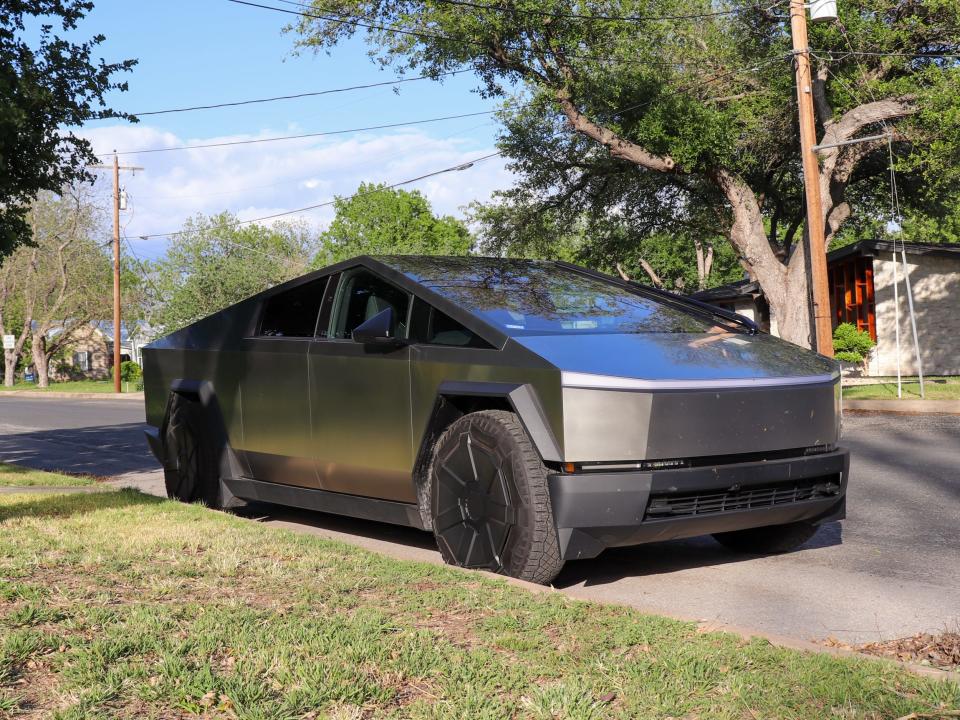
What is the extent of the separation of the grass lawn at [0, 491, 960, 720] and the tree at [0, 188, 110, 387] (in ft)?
164

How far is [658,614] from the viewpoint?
4.05 m

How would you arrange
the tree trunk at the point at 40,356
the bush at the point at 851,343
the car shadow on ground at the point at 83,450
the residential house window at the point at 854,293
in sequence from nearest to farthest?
the car shadow on ground at the point at 83,450
the bush at the point at 851,343
the residential house window at the point at 854,293
the tree trunk at the point at 40,356

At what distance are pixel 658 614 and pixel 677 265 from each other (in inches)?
2251

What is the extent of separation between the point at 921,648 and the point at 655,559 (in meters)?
2.01

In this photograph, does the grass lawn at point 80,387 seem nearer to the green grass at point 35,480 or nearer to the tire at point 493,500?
the green grass at point 35,480

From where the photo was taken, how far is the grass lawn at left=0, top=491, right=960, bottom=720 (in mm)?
2975

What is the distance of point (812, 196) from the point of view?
1833 cm

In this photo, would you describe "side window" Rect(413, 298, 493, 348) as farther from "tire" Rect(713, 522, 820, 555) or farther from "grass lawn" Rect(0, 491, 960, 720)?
"tire" Rect(713, 522, 820, 555)

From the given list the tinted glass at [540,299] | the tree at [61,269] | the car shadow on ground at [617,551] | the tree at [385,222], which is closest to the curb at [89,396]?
the tree at [61,269]

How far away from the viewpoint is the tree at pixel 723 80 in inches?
865

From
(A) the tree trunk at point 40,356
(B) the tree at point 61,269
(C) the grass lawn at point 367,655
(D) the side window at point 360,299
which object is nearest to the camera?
(C) the grass lawn at point 367,655

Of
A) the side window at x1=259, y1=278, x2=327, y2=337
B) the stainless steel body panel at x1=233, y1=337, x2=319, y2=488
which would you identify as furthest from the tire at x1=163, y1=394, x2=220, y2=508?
the side window at x1=259, y1=278, x2=327, y2=337

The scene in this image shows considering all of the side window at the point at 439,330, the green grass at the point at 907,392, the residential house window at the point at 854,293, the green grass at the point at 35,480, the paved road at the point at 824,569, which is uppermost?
the residential house window at the point at 854,293

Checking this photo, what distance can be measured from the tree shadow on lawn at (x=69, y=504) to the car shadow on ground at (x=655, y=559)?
10.0ft
